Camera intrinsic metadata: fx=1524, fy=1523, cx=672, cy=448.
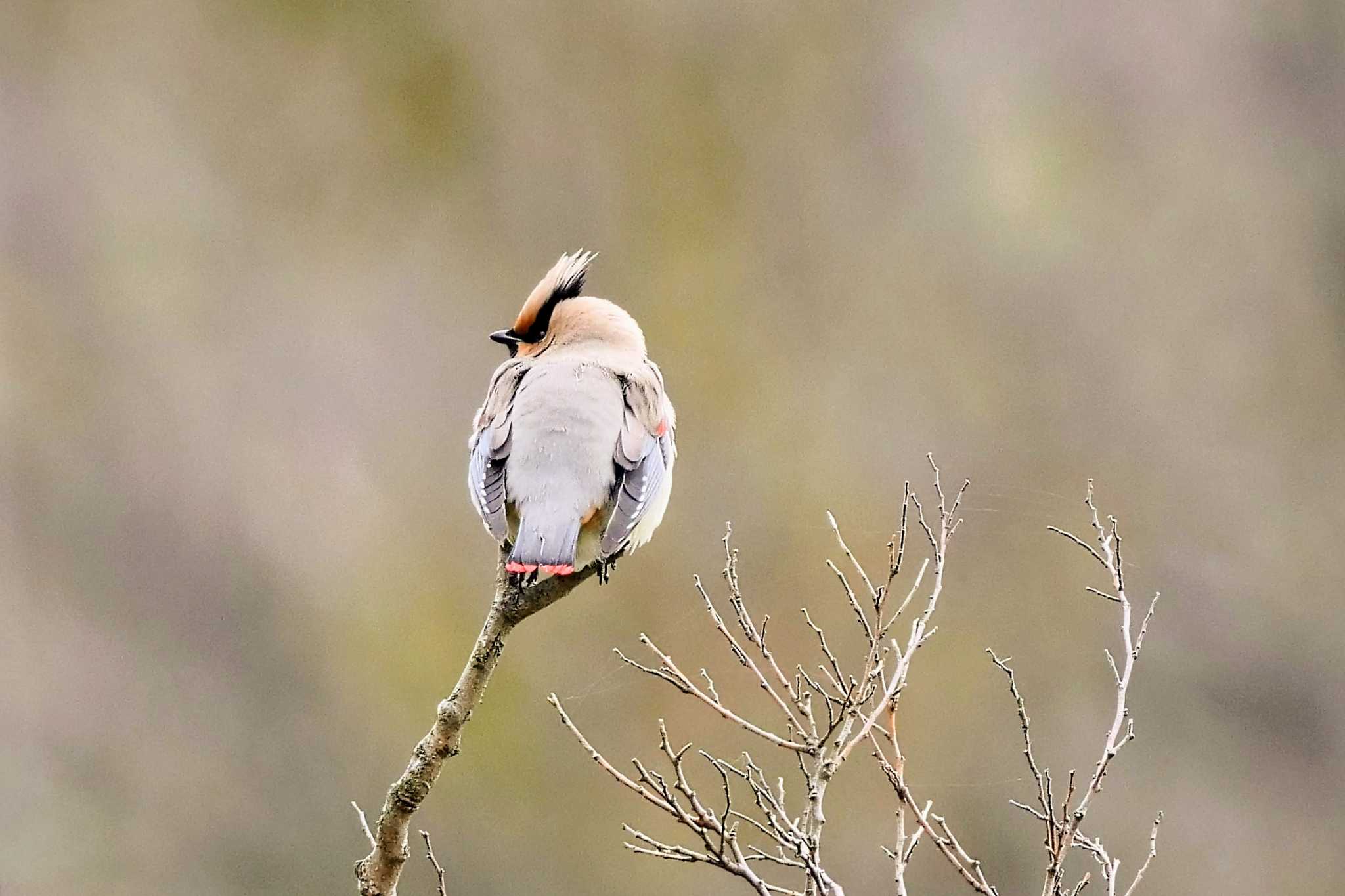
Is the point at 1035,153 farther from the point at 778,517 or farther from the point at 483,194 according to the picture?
the point at 483,194

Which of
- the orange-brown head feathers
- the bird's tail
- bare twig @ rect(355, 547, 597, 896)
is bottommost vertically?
bare twig @ rect(355, 547, 597, 896)

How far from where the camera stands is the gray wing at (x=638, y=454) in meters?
3.56

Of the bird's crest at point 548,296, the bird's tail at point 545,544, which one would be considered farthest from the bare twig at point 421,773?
the bird's crest at point 548,296

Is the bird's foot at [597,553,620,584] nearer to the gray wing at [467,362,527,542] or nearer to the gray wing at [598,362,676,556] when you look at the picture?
the gray wing at [598,362,676,556]

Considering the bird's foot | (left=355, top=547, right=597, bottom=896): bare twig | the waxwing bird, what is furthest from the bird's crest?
(left=355, top=547, right=597, bottom=896): bare twig

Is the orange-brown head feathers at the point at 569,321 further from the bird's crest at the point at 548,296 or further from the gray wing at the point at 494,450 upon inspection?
the gray wing at the point at 494,450

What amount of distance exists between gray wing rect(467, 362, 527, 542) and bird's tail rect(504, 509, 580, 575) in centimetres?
11

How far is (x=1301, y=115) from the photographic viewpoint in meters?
11.5

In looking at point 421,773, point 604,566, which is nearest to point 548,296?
point 604,566

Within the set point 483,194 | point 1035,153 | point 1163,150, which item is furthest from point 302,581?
point 1163,150

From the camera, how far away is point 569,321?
438 centimetres

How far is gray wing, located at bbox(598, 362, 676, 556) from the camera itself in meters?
3.56

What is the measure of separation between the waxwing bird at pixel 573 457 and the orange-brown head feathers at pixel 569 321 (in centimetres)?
7

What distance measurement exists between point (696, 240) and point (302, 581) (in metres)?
3.83
